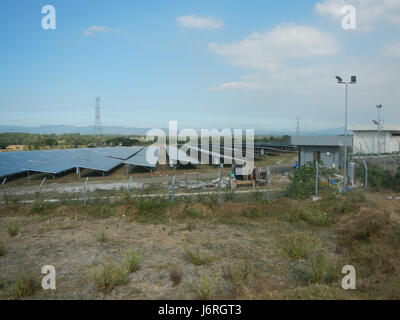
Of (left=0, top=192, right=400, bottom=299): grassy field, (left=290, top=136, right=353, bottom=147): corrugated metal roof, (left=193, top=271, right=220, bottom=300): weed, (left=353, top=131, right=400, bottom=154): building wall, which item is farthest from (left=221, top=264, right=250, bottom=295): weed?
(left=353, top=131, right=400, bottom=154): building wall

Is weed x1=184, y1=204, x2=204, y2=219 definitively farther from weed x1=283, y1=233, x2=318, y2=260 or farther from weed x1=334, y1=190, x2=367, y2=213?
weed x1=334, y1=190, x2=367, y2=213

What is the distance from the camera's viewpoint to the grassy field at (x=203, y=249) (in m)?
5.28

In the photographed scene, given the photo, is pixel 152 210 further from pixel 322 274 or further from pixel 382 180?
pixel 382 180

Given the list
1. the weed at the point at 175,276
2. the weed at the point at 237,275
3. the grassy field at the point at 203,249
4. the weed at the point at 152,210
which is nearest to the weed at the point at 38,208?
the grassy field at the point at 203,249

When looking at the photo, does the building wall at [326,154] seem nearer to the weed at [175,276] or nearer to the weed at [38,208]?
the weed at [38,208]

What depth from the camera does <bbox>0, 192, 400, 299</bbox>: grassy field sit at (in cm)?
528

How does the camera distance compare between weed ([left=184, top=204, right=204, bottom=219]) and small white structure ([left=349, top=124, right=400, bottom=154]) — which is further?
small white structure ([left=349, top=124, right=400, bottom=154])

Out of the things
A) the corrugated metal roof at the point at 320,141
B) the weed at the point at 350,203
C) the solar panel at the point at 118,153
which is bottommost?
the weed at the point at 350,203

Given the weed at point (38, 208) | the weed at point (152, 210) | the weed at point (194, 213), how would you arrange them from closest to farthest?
1. the weed at point (152, 210)
2. the weed at point (194, 213)
3. the weed at point (38, 208)

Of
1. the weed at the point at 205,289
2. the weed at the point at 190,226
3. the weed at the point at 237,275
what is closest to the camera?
the weed at the point at 205,289

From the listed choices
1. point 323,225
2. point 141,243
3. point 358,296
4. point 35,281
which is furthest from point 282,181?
point 35,281

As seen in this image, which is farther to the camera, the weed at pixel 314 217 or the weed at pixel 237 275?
the weed at pixel 314 217

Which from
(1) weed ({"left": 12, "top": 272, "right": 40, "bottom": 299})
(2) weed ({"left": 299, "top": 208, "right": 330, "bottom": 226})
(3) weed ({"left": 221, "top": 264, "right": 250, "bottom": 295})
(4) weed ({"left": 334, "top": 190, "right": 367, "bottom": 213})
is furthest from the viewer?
(4) weed ({"left": 334, "top": 190, "right": 367, "bottom": 213})
